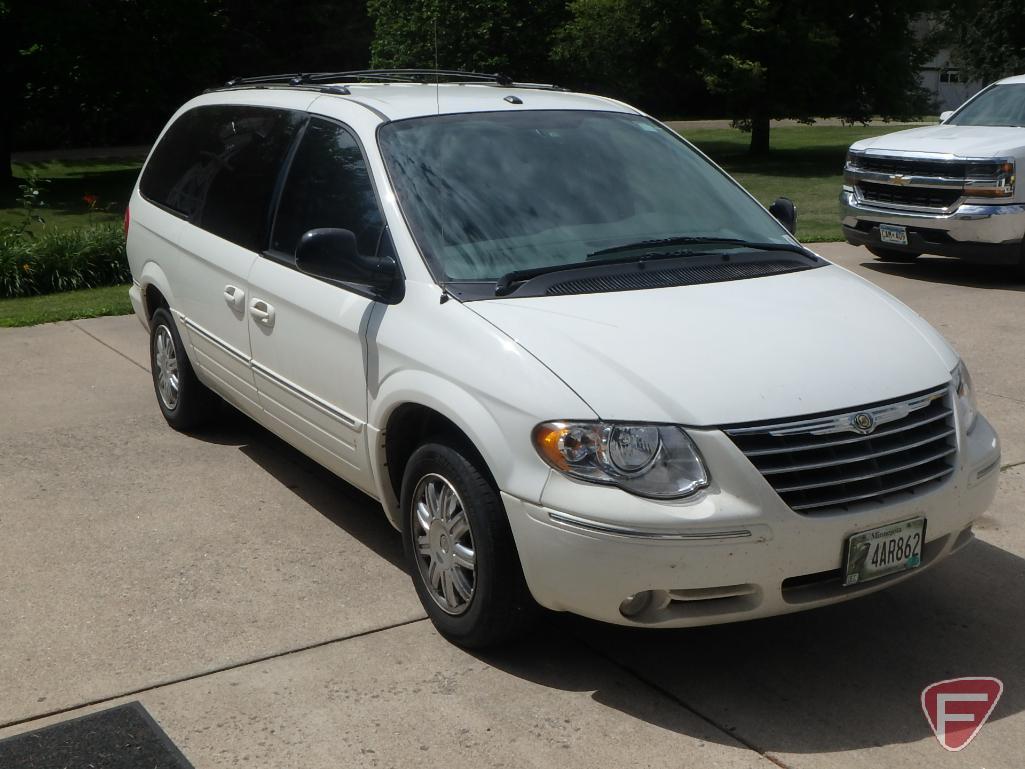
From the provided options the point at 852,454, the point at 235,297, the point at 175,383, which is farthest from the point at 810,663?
the point at 175,383

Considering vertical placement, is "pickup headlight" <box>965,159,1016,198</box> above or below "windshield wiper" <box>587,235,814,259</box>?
below

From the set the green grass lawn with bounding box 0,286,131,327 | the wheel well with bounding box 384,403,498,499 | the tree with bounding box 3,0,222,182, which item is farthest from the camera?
the tree with bounding box 3,0,222,182

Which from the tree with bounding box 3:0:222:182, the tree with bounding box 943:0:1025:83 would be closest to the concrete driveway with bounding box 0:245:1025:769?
the tree with bounding box 3:0:222:182

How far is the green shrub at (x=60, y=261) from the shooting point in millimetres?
11727

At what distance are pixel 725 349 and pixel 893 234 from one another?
7.67 m

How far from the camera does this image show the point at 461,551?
417 cm

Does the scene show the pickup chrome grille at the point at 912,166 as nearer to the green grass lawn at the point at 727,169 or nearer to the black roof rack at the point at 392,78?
the green grass lawn at the point at 727,169

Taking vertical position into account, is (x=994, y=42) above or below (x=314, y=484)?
below

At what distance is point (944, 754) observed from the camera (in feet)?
12.0

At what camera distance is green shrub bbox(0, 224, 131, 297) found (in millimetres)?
11727

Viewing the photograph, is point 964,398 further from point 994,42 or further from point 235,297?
point 994,42

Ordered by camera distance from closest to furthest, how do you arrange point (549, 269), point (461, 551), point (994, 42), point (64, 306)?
point (461, 551), point (549, 269), point (64, 306), point (994, 42)

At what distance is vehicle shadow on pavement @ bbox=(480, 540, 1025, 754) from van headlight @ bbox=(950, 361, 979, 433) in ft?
2.46

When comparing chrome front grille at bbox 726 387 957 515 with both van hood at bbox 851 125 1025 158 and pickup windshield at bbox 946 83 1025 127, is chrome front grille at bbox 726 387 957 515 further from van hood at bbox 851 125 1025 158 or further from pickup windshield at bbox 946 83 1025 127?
pickup windshield at bbox 946 83 1025 127
